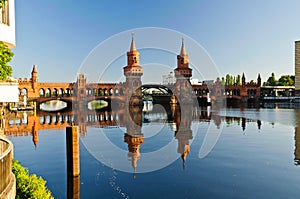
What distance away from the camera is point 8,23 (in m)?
19.7

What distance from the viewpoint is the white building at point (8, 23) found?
18.9 m

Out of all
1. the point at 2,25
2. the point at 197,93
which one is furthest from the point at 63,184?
the point at 197,93

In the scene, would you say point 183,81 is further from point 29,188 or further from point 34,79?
point 29,188

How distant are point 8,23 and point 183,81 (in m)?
90.1

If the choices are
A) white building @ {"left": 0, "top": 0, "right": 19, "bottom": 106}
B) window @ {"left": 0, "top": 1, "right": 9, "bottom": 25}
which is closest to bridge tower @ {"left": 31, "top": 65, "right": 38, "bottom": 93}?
white building @ {"left": 0, "top": 0, "right": 19, "bottom": 106}

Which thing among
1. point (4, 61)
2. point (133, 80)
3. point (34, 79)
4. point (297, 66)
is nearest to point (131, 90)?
point (133, 80)

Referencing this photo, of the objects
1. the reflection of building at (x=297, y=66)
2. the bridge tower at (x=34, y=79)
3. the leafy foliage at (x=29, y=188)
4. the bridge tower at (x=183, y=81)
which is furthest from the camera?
the reflection of building at (x=297, y=66)

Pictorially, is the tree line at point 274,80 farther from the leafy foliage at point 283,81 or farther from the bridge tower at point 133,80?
the bridge tower at point 133,80

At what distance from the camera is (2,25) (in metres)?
18.9

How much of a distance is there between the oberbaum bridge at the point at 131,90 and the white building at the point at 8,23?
63.4 meters

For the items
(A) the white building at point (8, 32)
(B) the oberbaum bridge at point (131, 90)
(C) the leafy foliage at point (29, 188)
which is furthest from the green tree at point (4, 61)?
(B) the oberbaum bridge at point (131, 90)

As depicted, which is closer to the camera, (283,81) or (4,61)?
(4,61)

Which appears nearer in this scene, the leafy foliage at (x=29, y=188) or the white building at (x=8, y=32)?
the leafy foliage at (x=29, y=188)

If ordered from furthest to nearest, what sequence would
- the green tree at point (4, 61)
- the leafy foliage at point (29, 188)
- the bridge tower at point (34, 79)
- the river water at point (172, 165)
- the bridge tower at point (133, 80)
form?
the bridge tower at point (133, 80) → the bridge tower at point (34, 79) → the river water at point (172, 165) → the green tree at point (4, 61) → the leafy foliage at point (29, 188)
